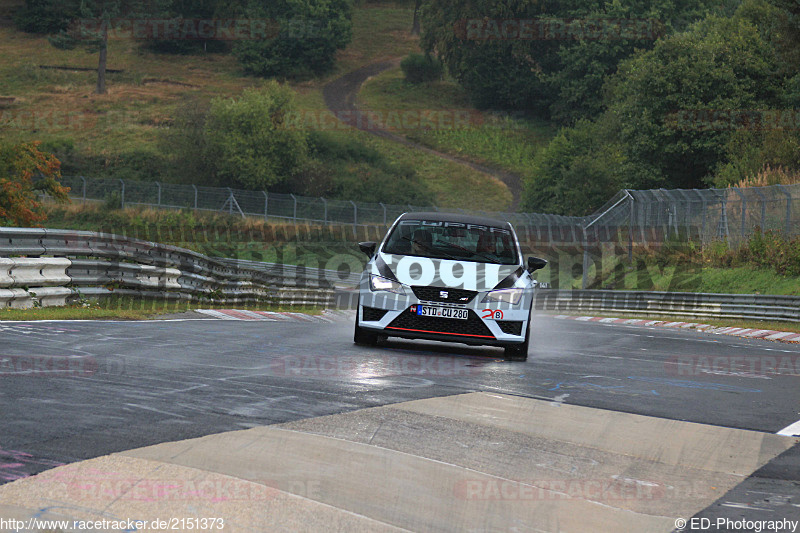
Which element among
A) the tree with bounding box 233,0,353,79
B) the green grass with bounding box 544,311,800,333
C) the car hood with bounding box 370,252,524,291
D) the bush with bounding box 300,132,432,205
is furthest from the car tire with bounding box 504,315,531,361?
the tree with bounding box 233,0,353,79

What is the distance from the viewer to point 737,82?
52.9 meters

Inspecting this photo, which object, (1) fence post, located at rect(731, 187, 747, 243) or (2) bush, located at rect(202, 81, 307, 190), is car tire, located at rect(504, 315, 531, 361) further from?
(2) bush, located at rect(202, 81, 307, 190)

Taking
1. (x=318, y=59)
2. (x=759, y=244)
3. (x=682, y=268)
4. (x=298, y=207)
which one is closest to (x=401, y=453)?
(x=759, y=244)

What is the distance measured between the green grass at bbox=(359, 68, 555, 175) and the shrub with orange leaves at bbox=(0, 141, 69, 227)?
157 ft

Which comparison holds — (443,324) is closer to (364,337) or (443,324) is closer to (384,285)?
(384,285)

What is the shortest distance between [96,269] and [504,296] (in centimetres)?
710

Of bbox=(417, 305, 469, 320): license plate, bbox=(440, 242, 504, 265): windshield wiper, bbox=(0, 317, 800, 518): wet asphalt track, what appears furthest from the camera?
bbox=(440, 242, 504, 265): windshield wiper

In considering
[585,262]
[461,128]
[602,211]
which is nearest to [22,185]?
[585,262]

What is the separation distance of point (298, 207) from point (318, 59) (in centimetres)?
5486

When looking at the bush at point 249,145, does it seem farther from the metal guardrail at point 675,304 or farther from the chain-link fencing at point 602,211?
the metal guardrail at point 675,304

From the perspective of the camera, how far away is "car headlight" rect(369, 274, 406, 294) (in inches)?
449

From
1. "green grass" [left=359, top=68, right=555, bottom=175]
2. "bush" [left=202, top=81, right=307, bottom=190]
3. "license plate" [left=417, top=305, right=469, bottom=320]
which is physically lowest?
"license plate" [left=417, top=305, right=469, bottom=320]

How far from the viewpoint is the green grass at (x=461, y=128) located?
8788 cm

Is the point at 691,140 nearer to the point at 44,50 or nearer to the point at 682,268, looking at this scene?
the point at 682,268
